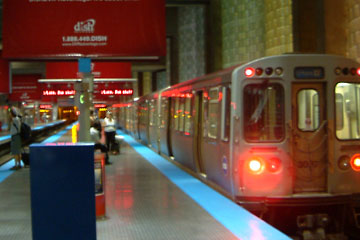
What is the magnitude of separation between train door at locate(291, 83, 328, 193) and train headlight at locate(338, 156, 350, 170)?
22 cm

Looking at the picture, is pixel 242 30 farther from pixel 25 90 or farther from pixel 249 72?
pixel 25 90

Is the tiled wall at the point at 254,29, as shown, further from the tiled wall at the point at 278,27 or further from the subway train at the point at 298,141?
the subway train at the point at 298,141

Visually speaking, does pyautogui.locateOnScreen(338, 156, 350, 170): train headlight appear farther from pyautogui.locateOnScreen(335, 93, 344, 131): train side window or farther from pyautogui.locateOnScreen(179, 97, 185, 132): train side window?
pyautogui.locateOnScreen(179, 97, 185, 132): train side window

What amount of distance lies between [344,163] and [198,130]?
421cm

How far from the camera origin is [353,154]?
8.02 metres

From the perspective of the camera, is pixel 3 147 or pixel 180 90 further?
pixel 3 147

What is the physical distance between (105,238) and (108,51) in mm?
6536

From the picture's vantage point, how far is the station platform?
6.61 meters

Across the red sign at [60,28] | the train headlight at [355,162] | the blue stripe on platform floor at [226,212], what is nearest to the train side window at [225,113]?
the blue stripe on platform floor at [226,212]

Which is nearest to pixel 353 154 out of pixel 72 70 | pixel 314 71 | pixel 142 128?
pixel 314 71

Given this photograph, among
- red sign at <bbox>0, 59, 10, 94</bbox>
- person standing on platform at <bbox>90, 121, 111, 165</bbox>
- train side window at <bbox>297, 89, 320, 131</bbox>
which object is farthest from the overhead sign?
train side window at <bbox>297, 89, 320, 131</bbox>

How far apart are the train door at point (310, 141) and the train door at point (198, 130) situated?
3.62m

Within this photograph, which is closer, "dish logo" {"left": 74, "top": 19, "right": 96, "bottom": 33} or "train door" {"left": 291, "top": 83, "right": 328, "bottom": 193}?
"train door" {"left": 291, "top": 83, "right": 328, "bottom": 193}

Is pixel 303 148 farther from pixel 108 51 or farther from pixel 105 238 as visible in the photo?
pixel 108 51
